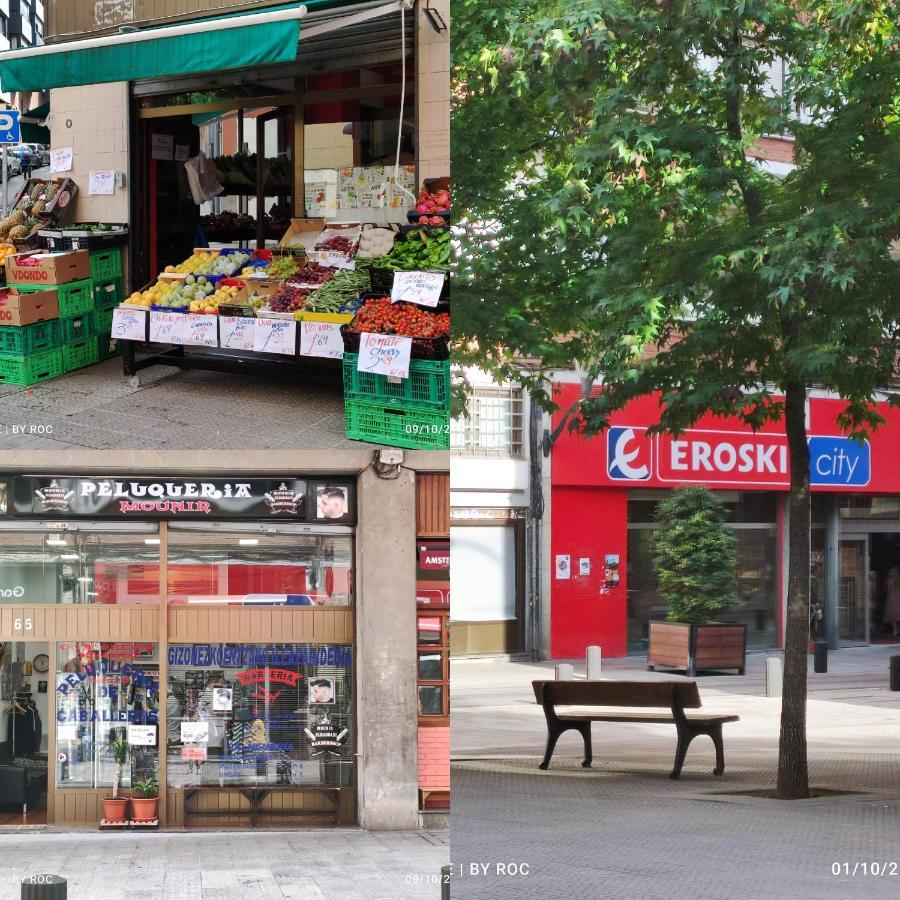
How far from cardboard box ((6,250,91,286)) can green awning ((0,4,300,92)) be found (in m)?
0.68

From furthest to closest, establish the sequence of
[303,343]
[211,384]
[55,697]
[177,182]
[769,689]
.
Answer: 1. [55,697]
2. [177,182]
3. [211,384]
4. [303,343]
5. [769,689]

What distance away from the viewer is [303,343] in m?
4.97

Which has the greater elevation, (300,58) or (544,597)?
(300,58)

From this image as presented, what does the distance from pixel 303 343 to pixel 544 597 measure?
4.09m

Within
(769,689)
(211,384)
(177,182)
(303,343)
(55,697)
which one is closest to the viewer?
(769,689)

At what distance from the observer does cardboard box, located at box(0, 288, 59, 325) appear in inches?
195

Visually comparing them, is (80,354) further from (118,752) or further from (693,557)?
(693,557)

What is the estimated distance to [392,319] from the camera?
15.2 ft

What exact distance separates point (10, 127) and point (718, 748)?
5902 mm

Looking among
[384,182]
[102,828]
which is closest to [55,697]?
[102,828]

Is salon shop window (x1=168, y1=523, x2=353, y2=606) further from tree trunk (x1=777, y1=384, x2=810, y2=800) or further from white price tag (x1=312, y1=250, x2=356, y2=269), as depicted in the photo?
tree trunk (x1=777, y1=384, x2=810, y2=800)

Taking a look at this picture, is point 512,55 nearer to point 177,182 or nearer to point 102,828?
point 177,182

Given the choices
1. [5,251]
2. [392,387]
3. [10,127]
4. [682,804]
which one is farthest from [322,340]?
[682,804]

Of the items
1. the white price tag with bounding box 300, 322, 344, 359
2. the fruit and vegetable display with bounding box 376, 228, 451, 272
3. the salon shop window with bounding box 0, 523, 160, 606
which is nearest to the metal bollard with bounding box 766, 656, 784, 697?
the fruit and vegetable display with bounding box 376, 228, 451, 272
